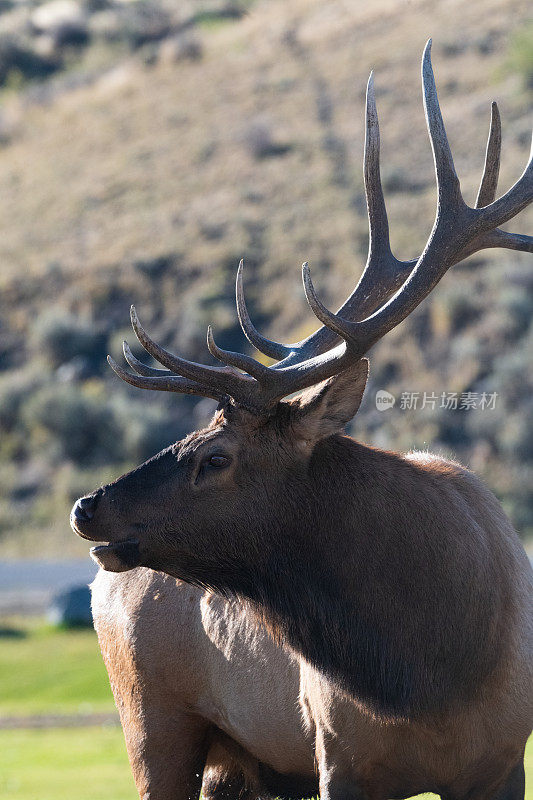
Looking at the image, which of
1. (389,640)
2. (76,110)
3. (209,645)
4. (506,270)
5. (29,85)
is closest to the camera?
(389,640)

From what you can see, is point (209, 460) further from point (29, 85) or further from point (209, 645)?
point (29, 85)

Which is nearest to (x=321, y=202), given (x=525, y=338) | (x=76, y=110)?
(x=525, y=338)

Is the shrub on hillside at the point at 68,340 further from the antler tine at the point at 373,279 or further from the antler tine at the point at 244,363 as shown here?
the antler tine at the point at 244,363

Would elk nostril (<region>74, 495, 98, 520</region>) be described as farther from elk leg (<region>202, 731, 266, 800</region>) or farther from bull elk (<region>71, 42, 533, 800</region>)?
Answer: elk leg (<region>202, 731, 266, 800</region>)

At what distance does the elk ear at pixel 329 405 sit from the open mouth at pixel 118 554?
0.77m

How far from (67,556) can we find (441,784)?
21.0 meters

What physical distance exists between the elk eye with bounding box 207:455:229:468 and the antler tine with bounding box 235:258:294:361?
1.58ft

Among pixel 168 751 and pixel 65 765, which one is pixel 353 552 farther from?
pixel 65 765

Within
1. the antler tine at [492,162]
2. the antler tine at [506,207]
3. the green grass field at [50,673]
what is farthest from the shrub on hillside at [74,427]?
the antler tine at [506,207]

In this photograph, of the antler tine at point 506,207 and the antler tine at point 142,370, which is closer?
the antler tine at point 506,207

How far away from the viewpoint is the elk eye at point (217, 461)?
4.62 m

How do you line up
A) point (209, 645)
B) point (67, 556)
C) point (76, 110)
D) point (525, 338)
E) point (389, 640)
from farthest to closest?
point (76, 110)
point (525, 338)
point (67, 556)
point (209, 645)
point (389, 640)

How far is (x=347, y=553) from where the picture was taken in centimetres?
459

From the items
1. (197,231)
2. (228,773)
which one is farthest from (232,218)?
(228,773)
